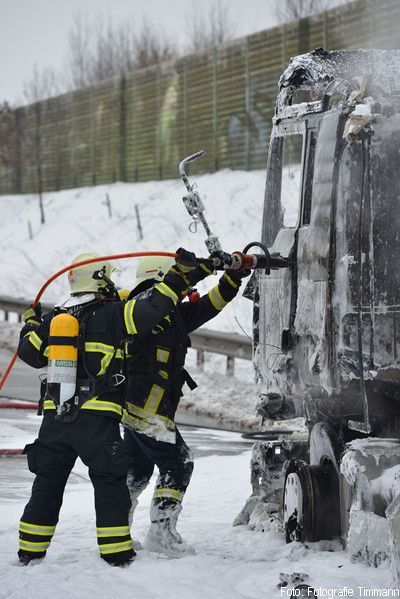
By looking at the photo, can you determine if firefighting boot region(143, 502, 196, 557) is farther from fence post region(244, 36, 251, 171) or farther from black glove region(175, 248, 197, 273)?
fence post region(244, 36, 251, 171)

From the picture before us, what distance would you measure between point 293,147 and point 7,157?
32.1 meters

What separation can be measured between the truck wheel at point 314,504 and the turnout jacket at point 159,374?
785mm

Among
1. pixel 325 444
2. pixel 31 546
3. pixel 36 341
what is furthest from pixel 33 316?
pixel 325 444

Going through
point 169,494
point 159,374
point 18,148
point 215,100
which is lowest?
point 169,494

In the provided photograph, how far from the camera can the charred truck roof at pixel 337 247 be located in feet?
16.7

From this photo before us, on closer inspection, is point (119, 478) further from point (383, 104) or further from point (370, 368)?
point (383, 104)

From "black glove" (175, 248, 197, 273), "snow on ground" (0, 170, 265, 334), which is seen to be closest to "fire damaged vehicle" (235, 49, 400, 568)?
"black glove" (175, 248, 197, 273)

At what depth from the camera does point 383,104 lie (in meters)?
5.17

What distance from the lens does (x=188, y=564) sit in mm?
5516

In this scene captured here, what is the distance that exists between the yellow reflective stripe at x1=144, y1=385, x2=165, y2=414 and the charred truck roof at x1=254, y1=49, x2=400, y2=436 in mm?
656

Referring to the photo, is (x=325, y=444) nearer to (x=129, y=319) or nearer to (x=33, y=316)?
(x=129, y=319)

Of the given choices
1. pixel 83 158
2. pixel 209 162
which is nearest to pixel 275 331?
pixel 209 162

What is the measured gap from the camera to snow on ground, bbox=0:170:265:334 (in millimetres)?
22188

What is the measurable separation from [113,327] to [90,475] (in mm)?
806
